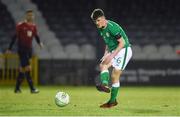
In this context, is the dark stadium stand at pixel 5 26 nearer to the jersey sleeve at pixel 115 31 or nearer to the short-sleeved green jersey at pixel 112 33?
the short-sleeved green jersey at pixel 112 33

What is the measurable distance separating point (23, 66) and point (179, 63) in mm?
7361

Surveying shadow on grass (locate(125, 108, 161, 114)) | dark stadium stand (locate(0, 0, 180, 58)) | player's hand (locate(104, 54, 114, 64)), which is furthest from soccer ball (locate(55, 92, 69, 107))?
dark stadium stand (locate(0, 0, 180, 58))

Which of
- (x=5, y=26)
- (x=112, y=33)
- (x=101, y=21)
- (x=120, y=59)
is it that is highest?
(x=5, y=26)

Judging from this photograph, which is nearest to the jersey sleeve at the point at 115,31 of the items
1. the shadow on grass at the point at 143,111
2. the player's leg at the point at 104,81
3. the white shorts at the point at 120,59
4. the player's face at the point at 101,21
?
the player's face at the point at 101,21

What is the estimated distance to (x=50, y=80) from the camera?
21.3 meters

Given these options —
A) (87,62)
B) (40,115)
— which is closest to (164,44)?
(87,62)

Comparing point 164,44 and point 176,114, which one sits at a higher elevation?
point 164,44

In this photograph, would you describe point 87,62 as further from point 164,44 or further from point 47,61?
point 164,44

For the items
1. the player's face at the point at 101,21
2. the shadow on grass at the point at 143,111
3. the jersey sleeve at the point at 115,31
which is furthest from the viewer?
the jersey sleeve at the point at 115,31

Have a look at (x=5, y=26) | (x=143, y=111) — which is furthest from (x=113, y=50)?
(x=5, y=26)

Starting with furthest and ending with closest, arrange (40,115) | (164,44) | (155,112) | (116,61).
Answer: (164,44), (116,61), (155,112), (40,115)

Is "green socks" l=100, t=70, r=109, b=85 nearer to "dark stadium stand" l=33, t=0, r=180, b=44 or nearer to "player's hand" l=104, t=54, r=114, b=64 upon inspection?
"player's hand" l=104, t=54, r=114, b=64

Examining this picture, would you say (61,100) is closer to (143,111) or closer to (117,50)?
(117,50)

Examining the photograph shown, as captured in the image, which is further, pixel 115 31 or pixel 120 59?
pixel 120 59
